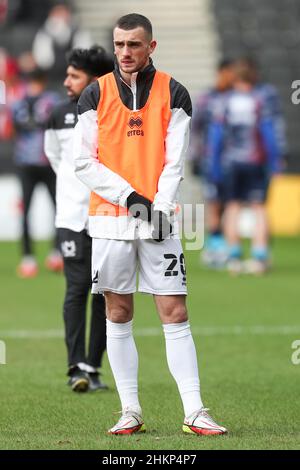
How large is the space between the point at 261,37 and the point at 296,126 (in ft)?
10.6

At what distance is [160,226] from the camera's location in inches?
259

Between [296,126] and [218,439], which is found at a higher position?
[296,126]

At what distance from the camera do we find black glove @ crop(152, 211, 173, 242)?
6559 mm

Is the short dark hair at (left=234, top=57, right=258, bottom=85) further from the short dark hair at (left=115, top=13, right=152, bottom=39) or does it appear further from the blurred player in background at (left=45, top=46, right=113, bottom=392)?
the short dark hair at (left=115, top=13, right=152, bottom=39)

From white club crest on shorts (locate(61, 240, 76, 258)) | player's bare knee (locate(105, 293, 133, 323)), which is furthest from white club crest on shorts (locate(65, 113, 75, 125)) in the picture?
player's bare knee (locate(105, 293, 133, 323))

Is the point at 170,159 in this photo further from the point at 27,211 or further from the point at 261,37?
the point at 261,37

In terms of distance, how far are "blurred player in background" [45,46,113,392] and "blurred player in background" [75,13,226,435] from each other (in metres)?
1.63

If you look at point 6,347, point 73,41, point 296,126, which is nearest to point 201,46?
point 296,126

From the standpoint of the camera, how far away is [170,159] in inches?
262

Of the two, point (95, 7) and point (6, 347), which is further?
point (95, 7)

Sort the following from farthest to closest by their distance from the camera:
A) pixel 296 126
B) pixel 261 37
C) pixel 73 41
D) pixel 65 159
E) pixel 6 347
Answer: pixel 261 37 < pixel 296 126 < pixel 73 41 < pixel 6 347 < pixel 65 159

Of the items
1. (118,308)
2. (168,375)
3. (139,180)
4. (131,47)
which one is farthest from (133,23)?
(168,375)

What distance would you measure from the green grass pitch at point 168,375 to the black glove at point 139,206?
1134mm

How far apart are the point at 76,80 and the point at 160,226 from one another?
2.09m
